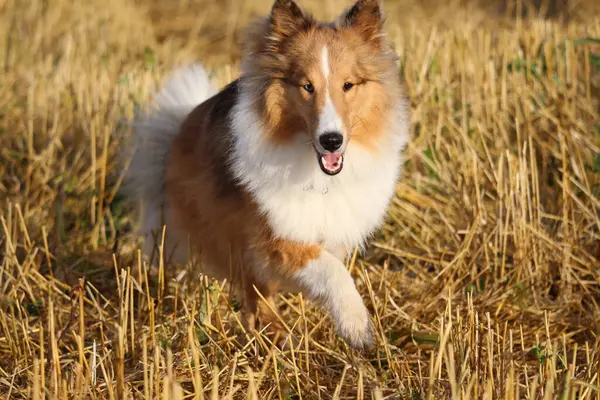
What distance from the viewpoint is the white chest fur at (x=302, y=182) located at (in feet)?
12.2

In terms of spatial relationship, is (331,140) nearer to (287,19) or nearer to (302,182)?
(302,182)

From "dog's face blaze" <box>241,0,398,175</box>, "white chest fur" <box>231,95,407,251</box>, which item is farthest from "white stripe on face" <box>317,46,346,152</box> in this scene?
"white chest fur" <box>231,95,407,251</box>

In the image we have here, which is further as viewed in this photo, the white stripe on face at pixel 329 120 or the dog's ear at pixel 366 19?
the dog's ear at pixel 366 19

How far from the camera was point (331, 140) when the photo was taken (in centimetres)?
337

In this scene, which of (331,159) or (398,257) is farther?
(398,257)

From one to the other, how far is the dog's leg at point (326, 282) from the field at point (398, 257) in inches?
3.3

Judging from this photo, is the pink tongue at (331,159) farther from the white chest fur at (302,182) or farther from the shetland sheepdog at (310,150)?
the white chest fur at (302,182)

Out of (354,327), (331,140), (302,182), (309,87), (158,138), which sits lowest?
(354,327)

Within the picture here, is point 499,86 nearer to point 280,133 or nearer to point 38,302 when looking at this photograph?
point 280,133

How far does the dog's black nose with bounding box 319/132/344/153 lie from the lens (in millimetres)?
3359

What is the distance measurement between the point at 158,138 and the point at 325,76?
1585 millimetres

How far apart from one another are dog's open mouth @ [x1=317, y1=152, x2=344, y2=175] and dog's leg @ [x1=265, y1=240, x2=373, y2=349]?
1.33ft

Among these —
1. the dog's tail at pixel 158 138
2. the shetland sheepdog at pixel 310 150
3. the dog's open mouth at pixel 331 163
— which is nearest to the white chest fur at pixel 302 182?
the shetland sheepdog at pixel 310 150

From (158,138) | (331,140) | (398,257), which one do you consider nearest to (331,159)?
(331,140)
